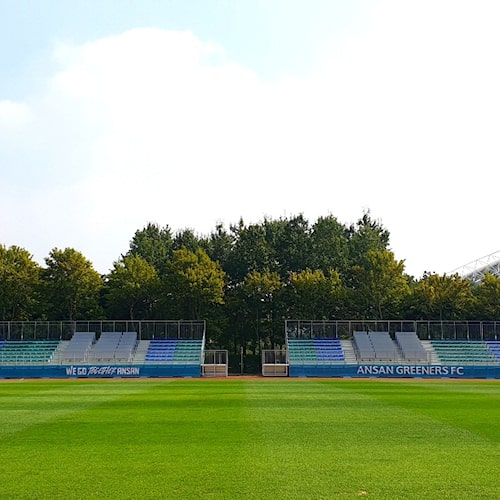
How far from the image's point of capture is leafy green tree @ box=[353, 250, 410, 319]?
2341 inches

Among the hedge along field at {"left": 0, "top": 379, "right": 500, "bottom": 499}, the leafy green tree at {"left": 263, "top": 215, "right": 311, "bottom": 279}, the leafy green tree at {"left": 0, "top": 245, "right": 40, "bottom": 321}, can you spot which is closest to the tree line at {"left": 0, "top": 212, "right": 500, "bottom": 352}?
the leafy green tree at {"left": 0, "top": 245, "right": 40, "bottom": 321}

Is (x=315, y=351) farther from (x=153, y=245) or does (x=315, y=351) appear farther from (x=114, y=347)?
(x=153, y=245)

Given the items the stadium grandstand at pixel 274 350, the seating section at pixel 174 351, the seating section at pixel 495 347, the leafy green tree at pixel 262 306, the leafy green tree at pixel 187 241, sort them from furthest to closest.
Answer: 1. the leafy green tree at pixel 187 241
2. the leafy green tree at pixel 262 306
3. the seating section at pixel 495 347
4. the seating section at pixel 174 351
5. the stadium grandstand at pixel 274 350

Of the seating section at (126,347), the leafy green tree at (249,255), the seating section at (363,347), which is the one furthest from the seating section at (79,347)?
the seating section at (363,347)

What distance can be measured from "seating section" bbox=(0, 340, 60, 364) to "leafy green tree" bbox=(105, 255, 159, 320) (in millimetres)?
8297

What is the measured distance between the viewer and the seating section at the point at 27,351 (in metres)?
48.9

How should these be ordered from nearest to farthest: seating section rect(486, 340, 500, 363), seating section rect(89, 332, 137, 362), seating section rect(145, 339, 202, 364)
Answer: seating section rect(145, 339, 202, 364) < seating section rect(89, 332, 137, 362) < seating section rect(486, 340, 500, 363)

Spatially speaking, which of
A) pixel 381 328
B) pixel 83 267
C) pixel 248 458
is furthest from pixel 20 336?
pixel 248 458

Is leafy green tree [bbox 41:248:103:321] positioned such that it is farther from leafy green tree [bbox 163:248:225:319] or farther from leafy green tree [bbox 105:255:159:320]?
leafy green tree [bbox 163:248:225:319]

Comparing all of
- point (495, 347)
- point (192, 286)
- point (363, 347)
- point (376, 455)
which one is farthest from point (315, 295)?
point (376, 455)

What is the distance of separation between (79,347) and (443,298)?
32.4 m

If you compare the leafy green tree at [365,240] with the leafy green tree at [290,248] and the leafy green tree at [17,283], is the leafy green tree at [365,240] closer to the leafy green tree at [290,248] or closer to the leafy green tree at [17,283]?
the leafy green tree at [290,248]

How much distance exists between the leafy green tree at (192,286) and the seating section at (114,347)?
244 inches

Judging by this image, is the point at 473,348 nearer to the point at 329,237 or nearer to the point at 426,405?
the point at 329,237
